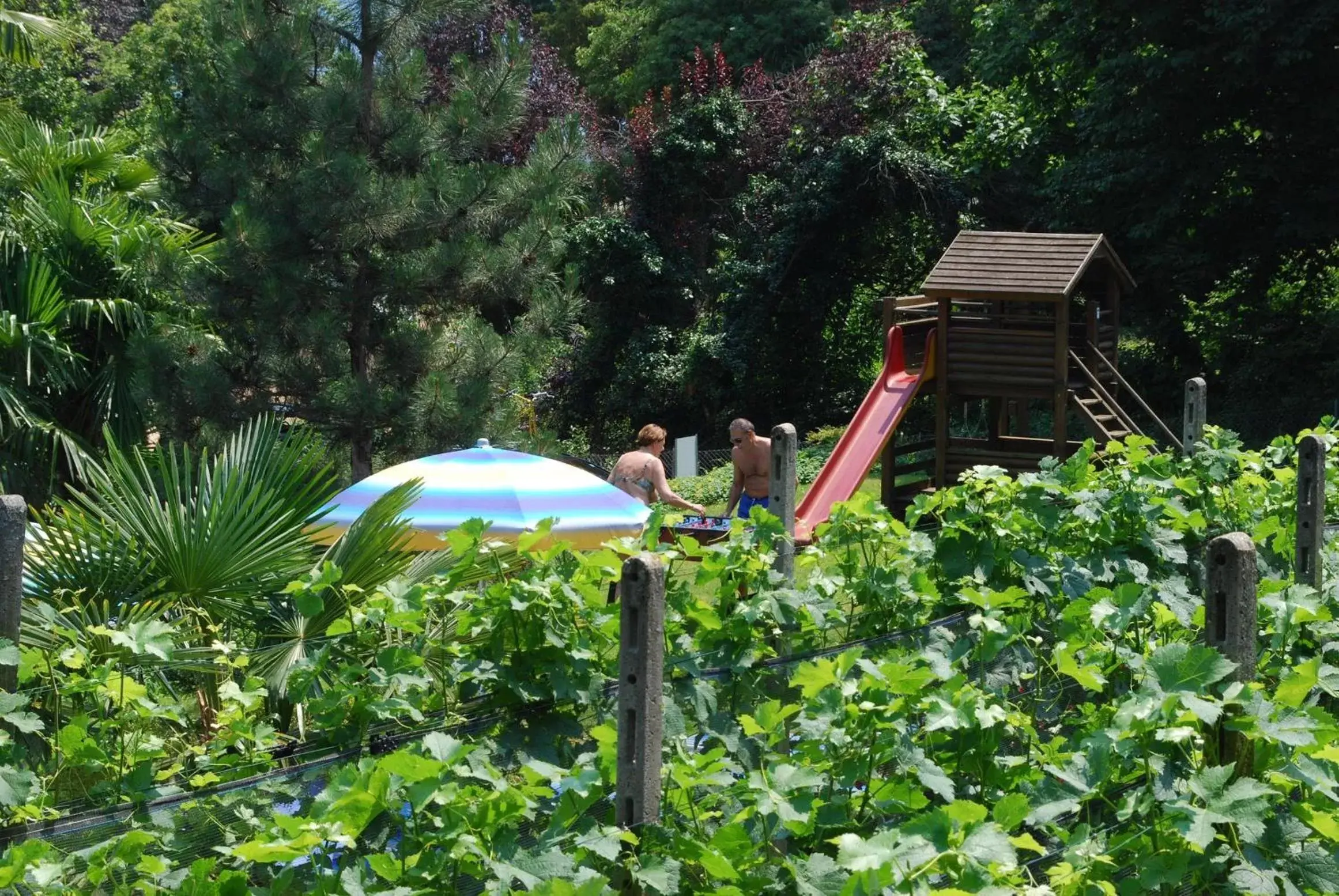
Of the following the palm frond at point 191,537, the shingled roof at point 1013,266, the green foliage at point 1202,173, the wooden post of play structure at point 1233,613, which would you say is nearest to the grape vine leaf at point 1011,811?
the wooden post of play structure at point 1233,613

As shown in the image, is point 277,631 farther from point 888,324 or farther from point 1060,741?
point 888,324

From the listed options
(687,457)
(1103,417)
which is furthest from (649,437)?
(1103,417)

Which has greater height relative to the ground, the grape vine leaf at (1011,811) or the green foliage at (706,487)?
the grape vine leaf at (1011,811)

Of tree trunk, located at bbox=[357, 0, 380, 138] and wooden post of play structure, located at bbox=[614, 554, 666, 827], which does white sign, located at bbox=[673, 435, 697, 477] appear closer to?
tree trunk, located at bbox=[357, 0, 380, 138]

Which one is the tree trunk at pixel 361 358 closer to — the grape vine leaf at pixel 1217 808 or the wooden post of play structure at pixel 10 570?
the wooden post of play structure at pixel 10 570

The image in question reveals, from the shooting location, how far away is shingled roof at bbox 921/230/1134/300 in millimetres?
13242

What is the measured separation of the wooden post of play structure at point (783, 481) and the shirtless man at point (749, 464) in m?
5.22

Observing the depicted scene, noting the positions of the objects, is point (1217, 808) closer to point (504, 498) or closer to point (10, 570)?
point (10, 570)

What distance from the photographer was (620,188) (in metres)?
24.3

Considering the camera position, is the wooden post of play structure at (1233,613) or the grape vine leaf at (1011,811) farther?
the wooden post of play structure at (1233,613)

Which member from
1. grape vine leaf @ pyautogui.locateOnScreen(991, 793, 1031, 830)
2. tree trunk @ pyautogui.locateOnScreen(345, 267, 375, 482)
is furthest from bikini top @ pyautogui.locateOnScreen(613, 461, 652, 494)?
grape vine leaf @ pyautogui.locateOnScreen(991, 793, 1031, 830)

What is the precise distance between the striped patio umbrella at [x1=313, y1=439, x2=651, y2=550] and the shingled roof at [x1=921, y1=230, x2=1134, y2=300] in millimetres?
5699

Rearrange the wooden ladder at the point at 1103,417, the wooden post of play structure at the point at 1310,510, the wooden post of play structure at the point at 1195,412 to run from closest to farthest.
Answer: the wooden post of play structure at the point at 1310,510 < the wooden post of play structure at the point at 1195,412 < the wooden ladder at the point at 1103,417

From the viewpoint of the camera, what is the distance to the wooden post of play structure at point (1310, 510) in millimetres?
4398
